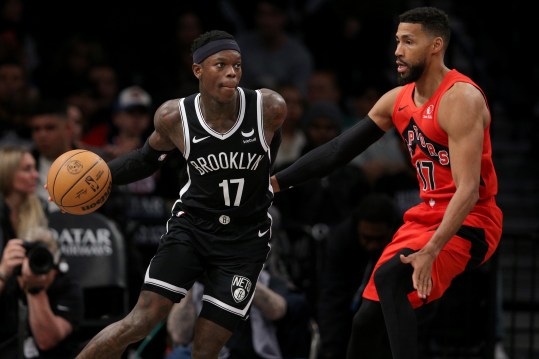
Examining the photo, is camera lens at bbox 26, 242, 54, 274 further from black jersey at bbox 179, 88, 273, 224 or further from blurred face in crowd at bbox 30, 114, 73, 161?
blurred face in crowd at bbox 30, 114, 73, 161

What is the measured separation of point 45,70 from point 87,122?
108cm

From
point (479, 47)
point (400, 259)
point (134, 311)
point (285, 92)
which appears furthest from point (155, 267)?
point (479, 47)

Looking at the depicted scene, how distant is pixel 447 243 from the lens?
6.44 metres

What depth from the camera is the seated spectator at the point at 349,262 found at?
28.3 ft

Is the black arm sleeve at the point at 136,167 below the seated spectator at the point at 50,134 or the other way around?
below

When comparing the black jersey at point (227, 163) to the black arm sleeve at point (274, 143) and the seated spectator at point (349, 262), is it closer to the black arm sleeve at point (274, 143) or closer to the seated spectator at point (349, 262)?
the black arm sleeve at point (274, 143)

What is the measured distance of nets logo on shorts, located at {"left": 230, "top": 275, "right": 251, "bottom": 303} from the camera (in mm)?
6789

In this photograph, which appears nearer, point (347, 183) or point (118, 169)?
point (118, 169)

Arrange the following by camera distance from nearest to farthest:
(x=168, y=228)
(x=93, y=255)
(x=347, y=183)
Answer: (x=168, y=228) < (x=93, y=255) < (x=347, y=183)

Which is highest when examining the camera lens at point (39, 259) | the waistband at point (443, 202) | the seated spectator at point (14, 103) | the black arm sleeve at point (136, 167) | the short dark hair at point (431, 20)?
the short dark hair at point (431, 20)

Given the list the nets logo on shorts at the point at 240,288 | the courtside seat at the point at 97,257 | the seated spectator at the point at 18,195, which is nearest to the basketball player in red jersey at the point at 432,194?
the nets logo on shorts at the point at 240,288

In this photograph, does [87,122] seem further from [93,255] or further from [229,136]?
[229,136]

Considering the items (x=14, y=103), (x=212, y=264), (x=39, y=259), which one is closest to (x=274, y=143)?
(x=212, y=264)

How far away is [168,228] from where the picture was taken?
22.8 ft
